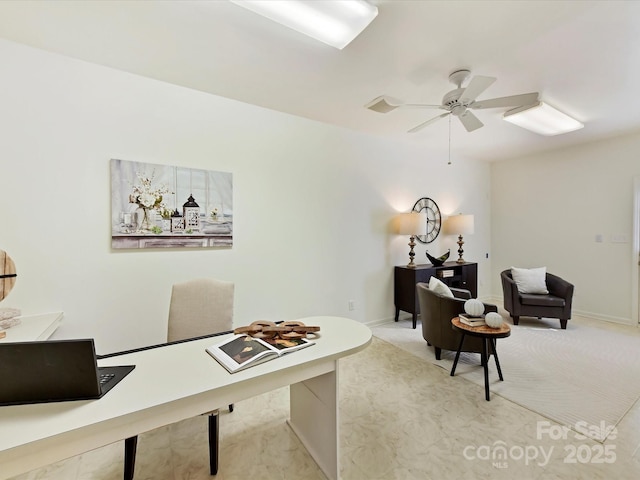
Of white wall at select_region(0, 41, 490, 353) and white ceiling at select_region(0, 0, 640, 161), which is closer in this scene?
white ceiling at select_region(0, 0, 640, 161)

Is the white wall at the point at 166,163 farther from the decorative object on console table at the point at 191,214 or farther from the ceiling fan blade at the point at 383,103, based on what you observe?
the ceiling fan blade at the point at 383,103

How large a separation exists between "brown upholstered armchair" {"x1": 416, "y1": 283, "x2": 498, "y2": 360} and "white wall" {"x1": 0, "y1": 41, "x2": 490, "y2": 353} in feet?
3.32

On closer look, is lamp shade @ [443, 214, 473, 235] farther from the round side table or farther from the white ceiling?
the round side table

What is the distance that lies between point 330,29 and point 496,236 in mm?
5029

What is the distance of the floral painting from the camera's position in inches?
91.4

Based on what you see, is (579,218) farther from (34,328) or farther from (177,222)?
(34,328)

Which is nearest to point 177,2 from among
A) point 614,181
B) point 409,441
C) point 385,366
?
point 409,441

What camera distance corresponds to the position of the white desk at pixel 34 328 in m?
1.64

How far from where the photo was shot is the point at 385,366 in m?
2.72

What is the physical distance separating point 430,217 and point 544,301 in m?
1.82

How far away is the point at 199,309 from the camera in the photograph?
6.64 ft

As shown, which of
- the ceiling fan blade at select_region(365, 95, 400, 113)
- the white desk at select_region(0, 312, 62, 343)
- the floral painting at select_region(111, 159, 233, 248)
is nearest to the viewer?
the white desk at select_region(0, 312, 62, 343)

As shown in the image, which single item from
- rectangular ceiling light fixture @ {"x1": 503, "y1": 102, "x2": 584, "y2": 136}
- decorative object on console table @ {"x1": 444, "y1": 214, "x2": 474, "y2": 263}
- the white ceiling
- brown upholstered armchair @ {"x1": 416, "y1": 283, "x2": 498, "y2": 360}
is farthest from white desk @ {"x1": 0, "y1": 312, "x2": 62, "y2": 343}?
decorative object on console table @ {"x1": 444, "y1": 214, "x2": 474, "y2": 263}

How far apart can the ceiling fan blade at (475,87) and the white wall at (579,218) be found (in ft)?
11.3
